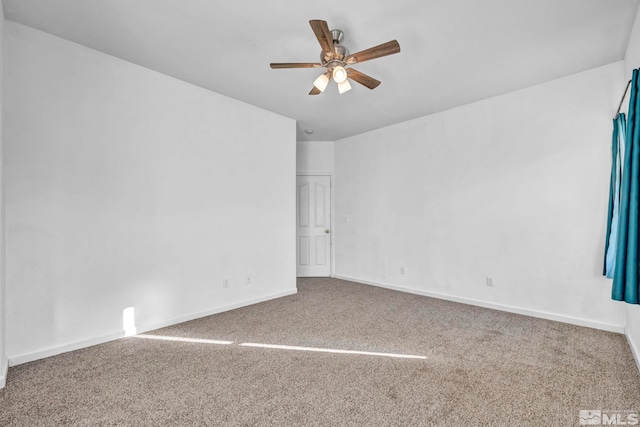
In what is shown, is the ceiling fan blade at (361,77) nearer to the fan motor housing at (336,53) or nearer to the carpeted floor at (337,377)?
the fan motor housing at (336,53)

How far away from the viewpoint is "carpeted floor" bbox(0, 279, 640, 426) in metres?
1.89

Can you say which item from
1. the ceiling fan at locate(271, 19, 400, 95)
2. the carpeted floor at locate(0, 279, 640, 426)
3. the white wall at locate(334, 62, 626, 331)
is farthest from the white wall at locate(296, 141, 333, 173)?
the carpeted floor at locate(0, 279, 640, 426)

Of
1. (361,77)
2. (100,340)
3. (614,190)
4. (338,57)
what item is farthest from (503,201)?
(100,340)

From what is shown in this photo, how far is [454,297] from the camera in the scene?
176 inches

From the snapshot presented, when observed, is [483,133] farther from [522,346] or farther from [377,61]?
[522,346]

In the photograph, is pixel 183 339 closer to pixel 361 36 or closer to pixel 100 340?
pixel 100 340

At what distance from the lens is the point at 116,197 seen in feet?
10.1

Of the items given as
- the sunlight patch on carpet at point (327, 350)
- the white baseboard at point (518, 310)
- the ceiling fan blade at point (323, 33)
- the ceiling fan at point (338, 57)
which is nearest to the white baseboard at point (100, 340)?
the sunlight patch on carpet at point (327, 350)

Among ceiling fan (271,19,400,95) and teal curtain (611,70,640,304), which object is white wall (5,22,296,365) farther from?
teal curtain (611,70,640,304)

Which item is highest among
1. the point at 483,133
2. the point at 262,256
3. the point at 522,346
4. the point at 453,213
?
Answer: the point at 483,133

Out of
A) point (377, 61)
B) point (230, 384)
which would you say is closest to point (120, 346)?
point (230, 384)

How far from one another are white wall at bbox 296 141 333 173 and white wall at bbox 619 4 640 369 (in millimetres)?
4285

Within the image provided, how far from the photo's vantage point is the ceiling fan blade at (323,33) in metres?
2.05

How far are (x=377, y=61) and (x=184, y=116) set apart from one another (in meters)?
2.23
